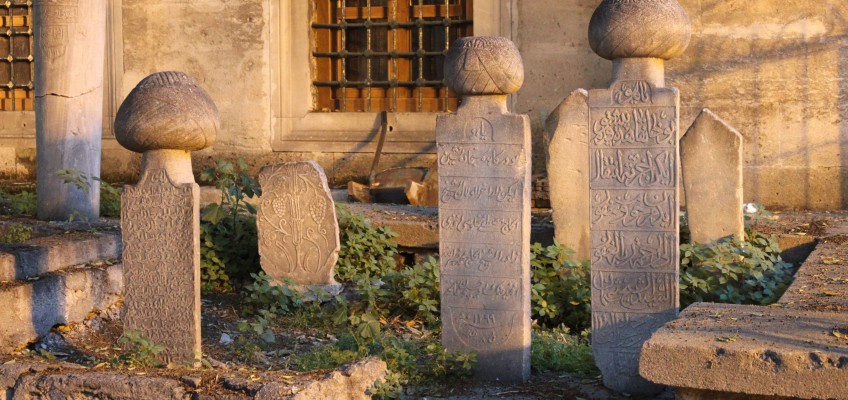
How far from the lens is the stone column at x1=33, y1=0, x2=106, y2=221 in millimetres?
7699

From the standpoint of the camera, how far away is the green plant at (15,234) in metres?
6.45

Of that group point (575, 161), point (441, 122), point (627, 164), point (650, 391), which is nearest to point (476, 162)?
point (441, 122)

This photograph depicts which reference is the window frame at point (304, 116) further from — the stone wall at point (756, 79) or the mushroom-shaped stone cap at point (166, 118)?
the mushroom-shaped stone cap at point (166, 118)

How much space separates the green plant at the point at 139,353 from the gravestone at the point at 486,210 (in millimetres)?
1345

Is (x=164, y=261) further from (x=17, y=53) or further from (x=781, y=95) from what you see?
(x=17, y=53)

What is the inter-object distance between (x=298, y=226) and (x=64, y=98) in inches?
73.9

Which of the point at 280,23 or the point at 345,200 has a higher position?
the point at 280,23

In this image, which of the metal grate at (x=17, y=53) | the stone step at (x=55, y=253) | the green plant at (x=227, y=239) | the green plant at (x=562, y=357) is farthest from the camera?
the metal grate at (x=17, y=53)

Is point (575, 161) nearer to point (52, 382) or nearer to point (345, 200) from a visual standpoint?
point (345, 200)

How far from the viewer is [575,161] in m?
7.57

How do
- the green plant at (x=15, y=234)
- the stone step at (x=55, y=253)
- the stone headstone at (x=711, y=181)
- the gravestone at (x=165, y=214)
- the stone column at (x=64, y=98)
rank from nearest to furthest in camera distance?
1. the gravestone at (x=165, y=214)
2. the stone step at (x=55, y=253)
3. the green plant at (x=15, y=234)
4. the stone headstone at (x=711, y=181)
5. the stone column at (x=64, y=98)

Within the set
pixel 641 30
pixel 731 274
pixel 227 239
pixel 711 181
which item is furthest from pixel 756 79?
pixel 641 30

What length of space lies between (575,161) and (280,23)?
4077 millimetres

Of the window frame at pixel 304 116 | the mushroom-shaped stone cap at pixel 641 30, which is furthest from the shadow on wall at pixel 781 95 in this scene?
the mushroom-shaped stone cap at pixel 641 30
